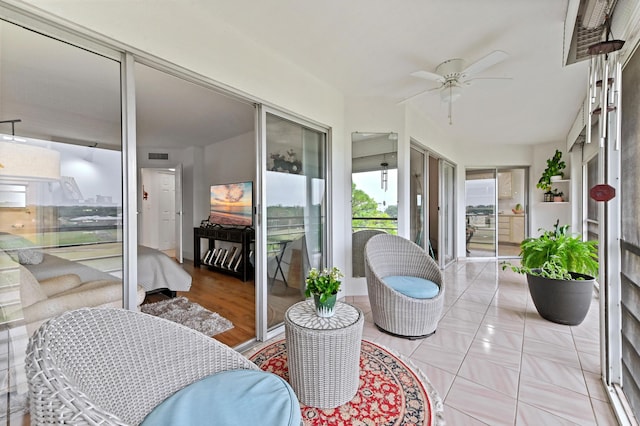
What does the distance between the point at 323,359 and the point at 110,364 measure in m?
1.01

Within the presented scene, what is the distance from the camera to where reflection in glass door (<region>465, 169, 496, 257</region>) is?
20.2 ft

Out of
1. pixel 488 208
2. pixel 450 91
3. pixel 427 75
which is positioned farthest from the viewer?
pixel 488 208

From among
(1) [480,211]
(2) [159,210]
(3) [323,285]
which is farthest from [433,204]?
(2) [159,210]

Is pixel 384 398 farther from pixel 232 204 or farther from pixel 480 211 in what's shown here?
pixel 480 211

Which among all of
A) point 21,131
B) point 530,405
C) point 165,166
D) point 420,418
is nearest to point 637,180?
point 530,405

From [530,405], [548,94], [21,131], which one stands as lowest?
[530,405]

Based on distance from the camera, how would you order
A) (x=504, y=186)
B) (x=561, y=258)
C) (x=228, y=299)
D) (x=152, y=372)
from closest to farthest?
(x=152, y=372)
(x=561, y=258)
(x=228, y=299)
(x=504, y=186)

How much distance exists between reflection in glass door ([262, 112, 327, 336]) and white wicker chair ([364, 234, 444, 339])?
737 millimetres

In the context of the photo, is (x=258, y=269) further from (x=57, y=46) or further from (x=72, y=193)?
(x=57, y=46)

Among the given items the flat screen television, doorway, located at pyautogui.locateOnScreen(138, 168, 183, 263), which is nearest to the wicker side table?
the flat screen television

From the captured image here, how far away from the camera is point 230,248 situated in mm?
5117

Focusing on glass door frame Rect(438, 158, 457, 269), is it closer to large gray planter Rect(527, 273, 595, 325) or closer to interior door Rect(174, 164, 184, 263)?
large gray planter Rect(527, 273, 595, 325)

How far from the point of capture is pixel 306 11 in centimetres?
198

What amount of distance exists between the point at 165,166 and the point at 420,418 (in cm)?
622
